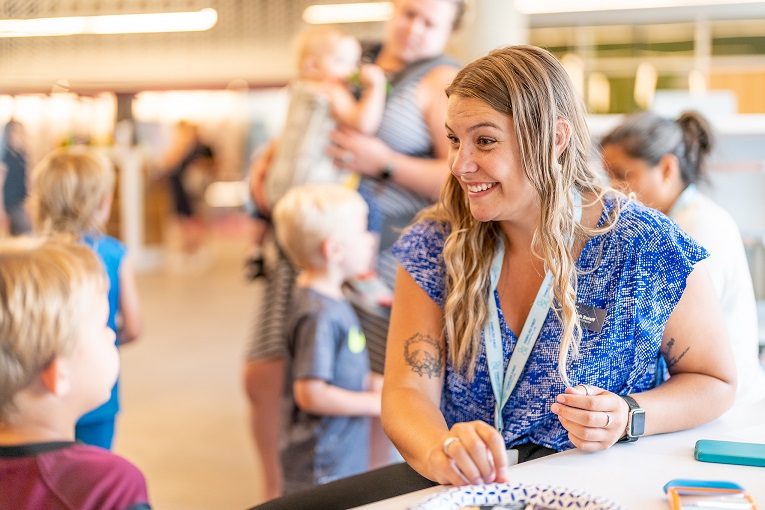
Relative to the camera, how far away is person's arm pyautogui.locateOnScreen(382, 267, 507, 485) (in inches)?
48.5

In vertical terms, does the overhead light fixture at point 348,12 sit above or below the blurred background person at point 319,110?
above

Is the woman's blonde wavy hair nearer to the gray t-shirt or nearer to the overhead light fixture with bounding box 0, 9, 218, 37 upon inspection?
the gray t-shirt

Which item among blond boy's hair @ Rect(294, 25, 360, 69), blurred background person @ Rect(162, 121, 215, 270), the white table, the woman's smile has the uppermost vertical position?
blond boy's hair @ Rect(294, 25, 360, 69)

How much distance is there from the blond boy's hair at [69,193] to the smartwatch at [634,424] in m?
1.71

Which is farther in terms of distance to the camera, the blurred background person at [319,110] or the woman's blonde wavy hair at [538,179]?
the blurred background person at [319,110]

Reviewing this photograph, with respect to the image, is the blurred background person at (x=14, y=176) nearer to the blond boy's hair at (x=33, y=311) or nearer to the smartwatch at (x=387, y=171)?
the smartwatch at (x=387, y=171)

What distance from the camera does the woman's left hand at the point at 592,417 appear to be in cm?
136

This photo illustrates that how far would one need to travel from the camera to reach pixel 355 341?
240 cm

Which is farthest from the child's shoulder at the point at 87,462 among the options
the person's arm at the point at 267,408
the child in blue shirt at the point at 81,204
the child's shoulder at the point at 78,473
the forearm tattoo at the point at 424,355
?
the person's arm at the point at 267,408

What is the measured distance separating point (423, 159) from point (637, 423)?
1.27m

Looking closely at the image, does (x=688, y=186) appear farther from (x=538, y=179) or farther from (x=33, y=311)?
(x=33, y=311)

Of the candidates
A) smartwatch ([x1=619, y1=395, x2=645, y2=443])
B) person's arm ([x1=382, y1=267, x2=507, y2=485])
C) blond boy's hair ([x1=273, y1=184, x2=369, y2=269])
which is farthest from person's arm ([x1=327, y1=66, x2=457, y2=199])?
smartwatch ([x1=619, y1=395, x2=645, y2=443])

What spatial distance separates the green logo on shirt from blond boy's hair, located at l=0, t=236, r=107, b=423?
1162 millimetres

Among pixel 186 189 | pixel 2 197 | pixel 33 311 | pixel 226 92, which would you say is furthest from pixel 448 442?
pixel 226 92
